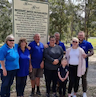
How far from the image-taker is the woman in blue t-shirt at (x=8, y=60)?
3.05 m

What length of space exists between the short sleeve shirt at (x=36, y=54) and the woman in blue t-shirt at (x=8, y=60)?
0.62 meters

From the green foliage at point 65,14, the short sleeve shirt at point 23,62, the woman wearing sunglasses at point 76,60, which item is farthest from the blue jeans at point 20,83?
the green foliage at point 65,14

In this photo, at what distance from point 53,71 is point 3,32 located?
16725 millimetres

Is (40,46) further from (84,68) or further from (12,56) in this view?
(84,68)

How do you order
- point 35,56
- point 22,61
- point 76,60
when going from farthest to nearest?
point 35,56 → point 76,60 → point 22,61

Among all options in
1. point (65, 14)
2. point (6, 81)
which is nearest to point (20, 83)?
point (6, 81)

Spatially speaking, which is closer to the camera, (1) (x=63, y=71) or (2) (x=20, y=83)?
(2) (x=20, y=83)

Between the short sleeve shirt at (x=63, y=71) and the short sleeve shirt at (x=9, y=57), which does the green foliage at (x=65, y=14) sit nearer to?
the short sleeve shirt at (x=63, y=71)

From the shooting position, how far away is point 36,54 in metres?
3.78

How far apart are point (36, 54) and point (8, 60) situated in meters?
0.94

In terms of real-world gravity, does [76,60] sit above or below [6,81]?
above

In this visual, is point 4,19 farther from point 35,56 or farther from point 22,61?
point 22,61

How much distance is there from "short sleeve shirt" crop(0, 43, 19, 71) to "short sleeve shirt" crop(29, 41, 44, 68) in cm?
64

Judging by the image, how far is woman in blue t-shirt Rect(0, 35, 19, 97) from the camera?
305cm
